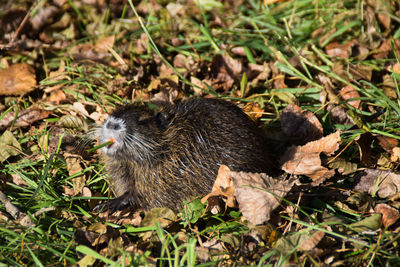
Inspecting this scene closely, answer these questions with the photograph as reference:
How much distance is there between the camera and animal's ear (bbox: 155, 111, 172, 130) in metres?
3.87

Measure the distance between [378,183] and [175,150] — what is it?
1925mm

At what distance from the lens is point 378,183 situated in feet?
12.1

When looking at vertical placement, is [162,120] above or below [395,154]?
above

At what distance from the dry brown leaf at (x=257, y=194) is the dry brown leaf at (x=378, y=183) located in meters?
0.87

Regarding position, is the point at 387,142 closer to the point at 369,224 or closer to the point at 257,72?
the point at 369,224

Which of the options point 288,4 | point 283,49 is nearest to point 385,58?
point 283,49

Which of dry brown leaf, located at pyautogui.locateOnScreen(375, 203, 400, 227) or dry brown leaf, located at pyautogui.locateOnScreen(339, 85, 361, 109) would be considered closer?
dry brown leaf, located at pyautogui.locateOnScreen(375, 203, 400, 227)

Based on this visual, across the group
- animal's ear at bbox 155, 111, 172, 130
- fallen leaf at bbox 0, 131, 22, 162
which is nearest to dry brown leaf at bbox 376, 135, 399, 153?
animal's ear at bbox 155, 111, 172, 130

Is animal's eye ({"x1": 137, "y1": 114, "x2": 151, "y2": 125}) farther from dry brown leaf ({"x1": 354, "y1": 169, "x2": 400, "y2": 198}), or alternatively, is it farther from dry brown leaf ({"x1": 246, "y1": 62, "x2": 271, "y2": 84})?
dry brown leaf ({"x1": 354, "y1": 169, "x2": 400, "y2": 198})

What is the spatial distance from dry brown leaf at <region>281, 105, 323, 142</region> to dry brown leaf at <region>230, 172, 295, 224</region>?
3.48 feet

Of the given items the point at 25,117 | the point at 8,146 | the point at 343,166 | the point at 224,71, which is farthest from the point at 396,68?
the point at 8,146

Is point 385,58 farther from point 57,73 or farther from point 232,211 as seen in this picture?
point 57,73

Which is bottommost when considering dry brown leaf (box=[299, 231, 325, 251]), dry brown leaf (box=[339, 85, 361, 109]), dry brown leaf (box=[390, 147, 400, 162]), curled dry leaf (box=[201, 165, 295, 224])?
dry brown leaf (box=[299, 231, 325, 251])

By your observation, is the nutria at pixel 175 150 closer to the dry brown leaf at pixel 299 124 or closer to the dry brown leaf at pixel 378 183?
the dry brown leaf at pixel 299 124
